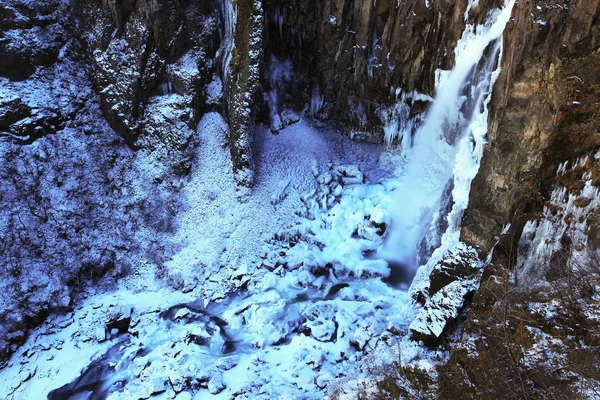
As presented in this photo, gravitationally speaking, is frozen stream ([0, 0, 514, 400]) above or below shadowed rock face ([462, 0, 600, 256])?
below

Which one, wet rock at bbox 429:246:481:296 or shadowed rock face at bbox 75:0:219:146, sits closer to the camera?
wet rock at bbox 429:246:481:296

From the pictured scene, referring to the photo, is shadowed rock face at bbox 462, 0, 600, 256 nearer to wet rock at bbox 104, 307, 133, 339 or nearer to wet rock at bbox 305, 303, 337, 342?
wet rock at bbox 305, 303, 337, 342

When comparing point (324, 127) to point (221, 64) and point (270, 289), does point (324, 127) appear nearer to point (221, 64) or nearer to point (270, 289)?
point (221, 64)

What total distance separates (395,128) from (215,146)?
8.40 m

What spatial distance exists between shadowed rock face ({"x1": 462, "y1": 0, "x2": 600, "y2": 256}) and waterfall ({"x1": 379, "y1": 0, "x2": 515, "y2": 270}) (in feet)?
3.27

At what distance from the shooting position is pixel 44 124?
18.1 meters

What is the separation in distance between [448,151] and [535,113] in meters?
6.87

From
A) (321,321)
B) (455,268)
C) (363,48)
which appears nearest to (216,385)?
(321,321)

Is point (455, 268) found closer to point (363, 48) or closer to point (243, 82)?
point (363, 48)

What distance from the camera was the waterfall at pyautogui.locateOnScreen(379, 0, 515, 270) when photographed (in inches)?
487

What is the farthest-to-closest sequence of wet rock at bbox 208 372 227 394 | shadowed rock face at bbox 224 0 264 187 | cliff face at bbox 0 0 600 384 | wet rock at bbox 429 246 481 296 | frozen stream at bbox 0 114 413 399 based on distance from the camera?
shadowed rock face at bbox 224 0 264 187 < cliff face at bbox 0 0 600 384 < frozen stream at bbox 0 114 413 399 < wet rock at bbox 208 372 227 394 < wet rock at bbox 429 246 481 296

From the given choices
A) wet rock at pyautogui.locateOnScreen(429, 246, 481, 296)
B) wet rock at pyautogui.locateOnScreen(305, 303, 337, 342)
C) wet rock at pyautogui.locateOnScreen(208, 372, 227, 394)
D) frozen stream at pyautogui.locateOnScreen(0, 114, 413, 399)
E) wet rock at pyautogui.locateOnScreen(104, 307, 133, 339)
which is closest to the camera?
wet rock at pyautogui.locateOnScreen(429, 246, 481, 296)

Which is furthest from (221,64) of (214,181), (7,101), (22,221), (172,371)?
(172,371)

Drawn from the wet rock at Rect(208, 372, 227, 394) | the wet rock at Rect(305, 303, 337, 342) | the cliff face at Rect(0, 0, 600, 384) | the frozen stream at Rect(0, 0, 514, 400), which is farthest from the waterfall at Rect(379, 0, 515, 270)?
the wet rock at Rect(208, 372, 227, 394)
